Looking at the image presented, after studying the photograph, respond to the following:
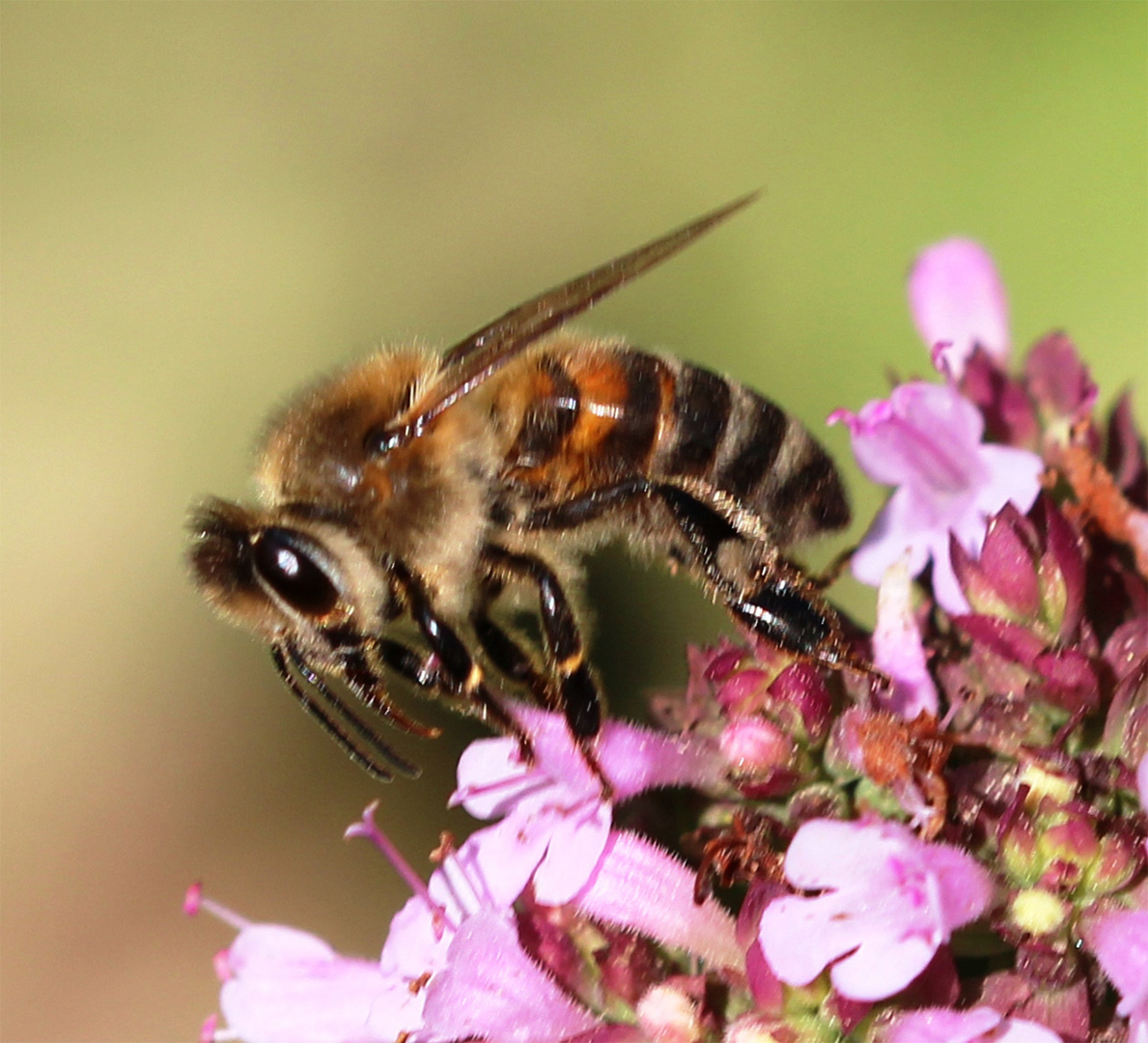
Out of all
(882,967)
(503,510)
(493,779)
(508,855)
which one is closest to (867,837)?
(882,967)

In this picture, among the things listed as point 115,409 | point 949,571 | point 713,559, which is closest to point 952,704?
point 949,571

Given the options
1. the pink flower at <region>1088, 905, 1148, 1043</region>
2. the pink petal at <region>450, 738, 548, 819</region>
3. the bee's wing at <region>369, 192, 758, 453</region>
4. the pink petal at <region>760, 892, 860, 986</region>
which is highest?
the bee's wing at <region>369, 192, 758, 453</region>

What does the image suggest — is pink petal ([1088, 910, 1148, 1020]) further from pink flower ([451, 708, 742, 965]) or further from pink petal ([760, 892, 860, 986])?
pink flower ([451, 708, 742, 965])

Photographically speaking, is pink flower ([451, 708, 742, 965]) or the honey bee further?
the honey bee

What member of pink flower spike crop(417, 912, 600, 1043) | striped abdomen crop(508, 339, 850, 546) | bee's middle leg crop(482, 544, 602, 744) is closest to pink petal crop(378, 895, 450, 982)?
pink flower spike crop(417, 912, 600, 1043)

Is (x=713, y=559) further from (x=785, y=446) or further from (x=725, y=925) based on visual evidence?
(x=725, y=925)

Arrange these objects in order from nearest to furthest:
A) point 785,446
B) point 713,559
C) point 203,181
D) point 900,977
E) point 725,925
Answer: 1. point 900,977
2. point 725,925
3. point 713,559
4. point 785,446
5. point 203,181

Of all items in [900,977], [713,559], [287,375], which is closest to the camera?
[900,977]
